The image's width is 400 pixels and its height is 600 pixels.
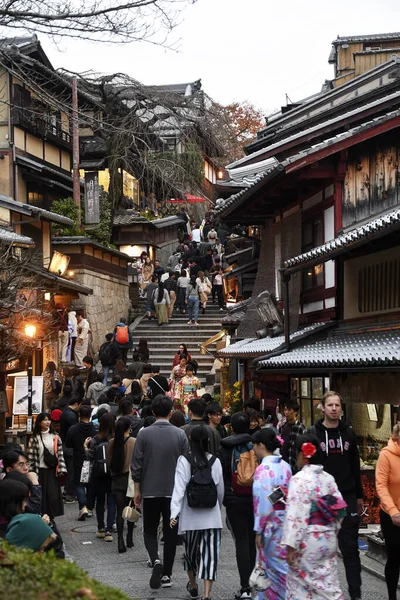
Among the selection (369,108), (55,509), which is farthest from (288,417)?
(369,108)

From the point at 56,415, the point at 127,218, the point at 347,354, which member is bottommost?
the point at 56,415

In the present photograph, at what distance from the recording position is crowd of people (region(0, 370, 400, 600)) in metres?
7.66

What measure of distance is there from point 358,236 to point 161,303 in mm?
20169

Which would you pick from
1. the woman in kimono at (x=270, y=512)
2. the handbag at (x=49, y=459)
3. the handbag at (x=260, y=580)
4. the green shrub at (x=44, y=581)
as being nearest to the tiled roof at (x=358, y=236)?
the woman in kimono at (x=270, y=512)

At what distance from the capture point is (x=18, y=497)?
285 inches

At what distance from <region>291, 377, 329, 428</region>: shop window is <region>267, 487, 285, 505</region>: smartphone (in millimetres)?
8568

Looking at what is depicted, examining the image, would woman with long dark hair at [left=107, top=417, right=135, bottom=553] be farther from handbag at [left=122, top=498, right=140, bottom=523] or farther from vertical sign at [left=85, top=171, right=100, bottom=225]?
vertical sign at [left=85, top=171, right=100, bottom=225]

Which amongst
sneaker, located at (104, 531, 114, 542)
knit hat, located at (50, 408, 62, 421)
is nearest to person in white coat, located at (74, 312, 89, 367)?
knit hat, located at (50, 408, 62, 421)

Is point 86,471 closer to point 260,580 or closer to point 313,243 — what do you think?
point 260,580

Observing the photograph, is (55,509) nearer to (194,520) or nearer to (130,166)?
(194,520)

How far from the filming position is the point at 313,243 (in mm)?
19547

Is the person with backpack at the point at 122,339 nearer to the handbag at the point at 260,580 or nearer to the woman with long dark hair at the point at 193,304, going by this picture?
the woman with long dark hair at the point at 193,304

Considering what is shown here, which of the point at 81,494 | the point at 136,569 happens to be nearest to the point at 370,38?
the point at 81,494

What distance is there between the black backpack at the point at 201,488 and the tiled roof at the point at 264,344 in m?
7.32
